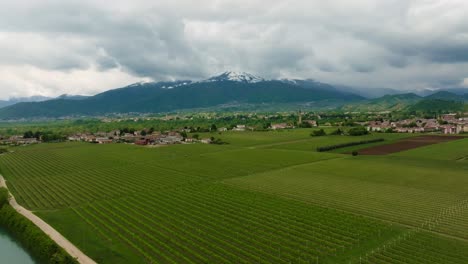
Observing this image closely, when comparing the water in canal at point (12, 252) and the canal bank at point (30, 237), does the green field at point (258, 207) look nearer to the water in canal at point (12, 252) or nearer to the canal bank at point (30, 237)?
the canal bank at point (30, 237)

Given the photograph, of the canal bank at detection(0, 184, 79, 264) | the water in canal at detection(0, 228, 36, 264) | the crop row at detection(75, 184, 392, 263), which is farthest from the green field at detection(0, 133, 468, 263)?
the water in canal at detection(0, 228, 36, 264)

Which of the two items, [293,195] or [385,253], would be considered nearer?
[385,253]

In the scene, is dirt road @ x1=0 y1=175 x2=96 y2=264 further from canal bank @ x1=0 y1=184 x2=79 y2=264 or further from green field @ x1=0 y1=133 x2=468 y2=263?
green field @ x1=0 y1=133 x2=468 y2=263

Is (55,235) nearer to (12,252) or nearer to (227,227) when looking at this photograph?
(12,252)

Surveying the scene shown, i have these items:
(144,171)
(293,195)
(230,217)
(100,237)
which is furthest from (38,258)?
(144,171)

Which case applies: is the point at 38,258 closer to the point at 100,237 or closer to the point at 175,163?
the point at 100,237

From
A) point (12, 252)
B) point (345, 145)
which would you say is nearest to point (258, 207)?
point (12, 252)
